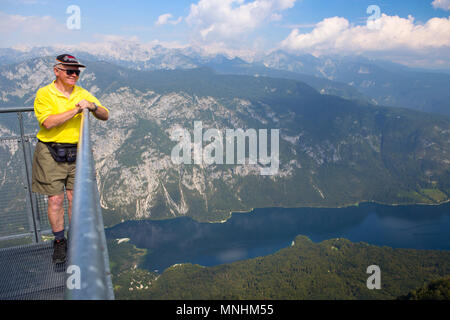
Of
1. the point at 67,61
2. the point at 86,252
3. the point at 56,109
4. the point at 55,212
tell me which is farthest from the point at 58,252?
the point at 86,252

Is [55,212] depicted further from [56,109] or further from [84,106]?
[84,106]

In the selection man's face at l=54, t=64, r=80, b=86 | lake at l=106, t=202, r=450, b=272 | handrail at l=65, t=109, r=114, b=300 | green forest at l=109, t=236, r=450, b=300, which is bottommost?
lake at l=106, t=202, r=450, b=272

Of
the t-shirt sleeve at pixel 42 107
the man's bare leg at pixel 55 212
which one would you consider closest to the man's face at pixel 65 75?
the t-shirt sleeve at pixel 42 107

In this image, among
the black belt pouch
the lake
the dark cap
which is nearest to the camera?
the dark cap

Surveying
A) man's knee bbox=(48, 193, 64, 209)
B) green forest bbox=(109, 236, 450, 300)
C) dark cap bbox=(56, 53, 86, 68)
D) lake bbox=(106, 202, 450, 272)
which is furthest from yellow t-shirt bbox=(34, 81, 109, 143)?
lake bbox=(106, 202, 450, 272)

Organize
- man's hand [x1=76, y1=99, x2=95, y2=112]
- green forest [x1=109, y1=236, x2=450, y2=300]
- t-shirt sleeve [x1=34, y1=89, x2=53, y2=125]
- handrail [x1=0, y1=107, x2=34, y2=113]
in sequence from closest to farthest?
man's hand [x1=76, y1=99, x2=95, y2=112] < t-shirt sleeve [x1=34, y1=89, x2=53, y2=125] < handrail [x1=0, y1=107, x2=34, y2=113] < green forest [x1=109, y1=236, x2=450, y2=300]

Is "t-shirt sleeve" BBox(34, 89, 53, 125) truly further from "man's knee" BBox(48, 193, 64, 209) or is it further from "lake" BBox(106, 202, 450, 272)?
"lake" BBox(106, 202, 450, 272)
